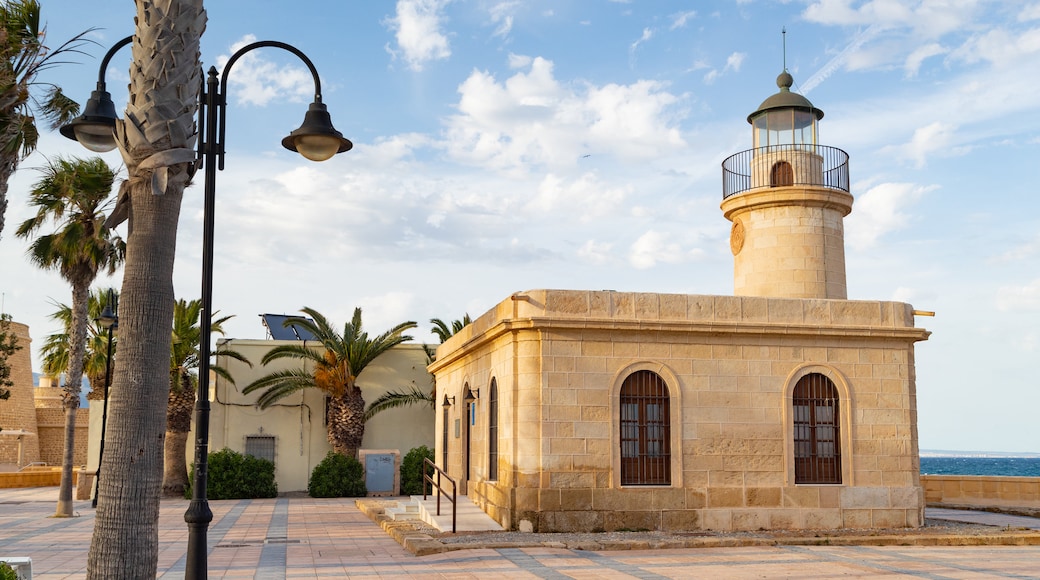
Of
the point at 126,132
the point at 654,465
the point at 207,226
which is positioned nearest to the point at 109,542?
the point at 207,226

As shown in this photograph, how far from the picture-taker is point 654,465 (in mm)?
16219

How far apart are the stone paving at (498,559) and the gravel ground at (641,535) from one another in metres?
0.63

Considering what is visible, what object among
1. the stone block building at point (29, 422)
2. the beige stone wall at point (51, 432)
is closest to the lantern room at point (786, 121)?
the stone block building at point (29, 422)

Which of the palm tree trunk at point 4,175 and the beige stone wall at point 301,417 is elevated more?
the palm tree trunk at point 4,175

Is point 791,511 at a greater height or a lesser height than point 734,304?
lesser

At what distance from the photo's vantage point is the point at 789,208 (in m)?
20.5

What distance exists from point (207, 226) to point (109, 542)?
8.43ft

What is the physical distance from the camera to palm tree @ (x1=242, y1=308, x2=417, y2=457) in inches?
1153

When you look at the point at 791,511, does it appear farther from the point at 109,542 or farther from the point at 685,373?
the point at 109,542

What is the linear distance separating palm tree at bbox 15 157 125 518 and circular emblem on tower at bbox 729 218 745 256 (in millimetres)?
14310

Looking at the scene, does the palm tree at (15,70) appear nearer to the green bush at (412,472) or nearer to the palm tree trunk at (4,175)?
the palm tree trunk at (4,175)

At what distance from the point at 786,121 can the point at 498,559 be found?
41.2 ft

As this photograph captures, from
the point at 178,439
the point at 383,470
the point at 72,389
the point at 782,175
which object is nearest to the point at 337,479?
the point at 383,470

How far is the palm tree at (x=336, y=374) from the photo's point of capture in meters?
29.3
